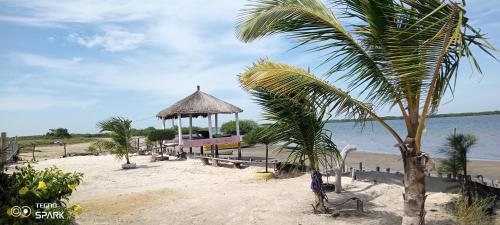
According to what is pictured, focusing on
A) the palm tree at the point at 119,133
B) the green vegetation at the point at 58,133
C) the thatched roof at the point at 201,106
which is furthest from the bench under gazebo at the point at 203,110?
the green vegetation at the point at 58,133

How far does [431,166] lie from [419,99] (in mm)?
743

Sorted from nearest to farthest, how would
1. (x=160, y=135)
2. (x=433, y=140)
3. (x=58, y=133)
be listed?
(x=160, y=135), (x=433, y=140), (x=58, y=133)

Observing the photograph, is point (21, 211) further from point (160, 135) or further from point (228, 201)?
point (160, 135)

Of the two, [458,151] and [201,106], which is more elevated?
[201,106]

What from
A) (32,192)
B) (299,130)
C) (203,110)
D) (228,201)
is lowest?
(228,201)

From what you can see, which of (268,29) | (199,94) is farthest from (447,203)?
(199,94)

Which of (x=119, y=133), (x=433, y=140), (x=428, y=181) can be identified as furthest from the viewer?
(x=433, y=140)

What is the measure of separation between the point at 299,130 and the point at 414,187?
2.89 meters

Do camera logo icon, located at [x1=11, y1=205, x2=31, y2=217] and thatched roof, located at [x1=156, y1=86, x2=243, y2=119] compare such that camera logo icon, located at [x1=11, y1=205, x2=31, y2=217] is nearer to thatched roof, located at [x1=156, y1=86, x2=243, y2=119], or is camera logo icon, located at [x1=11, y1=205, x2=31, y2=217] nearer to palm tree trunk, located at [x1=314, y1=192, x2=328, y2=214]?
palm tree trunk, located at [x1=314, y1=192, x2=328, y2=214]

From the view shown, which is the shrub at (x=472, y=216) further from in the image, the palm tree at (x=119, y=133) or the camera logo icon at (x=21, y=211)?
the palm tree at (x=119, y=133)

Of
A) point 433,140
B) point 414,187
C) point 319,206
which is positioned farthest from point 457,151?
point 433,140

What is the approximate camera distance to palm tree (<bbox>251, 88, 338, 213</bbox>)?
22.8ft

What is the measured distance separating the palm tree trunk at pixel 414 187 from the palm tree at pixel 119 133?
15826 millimetres

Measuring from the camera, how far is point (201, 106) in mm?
20078
